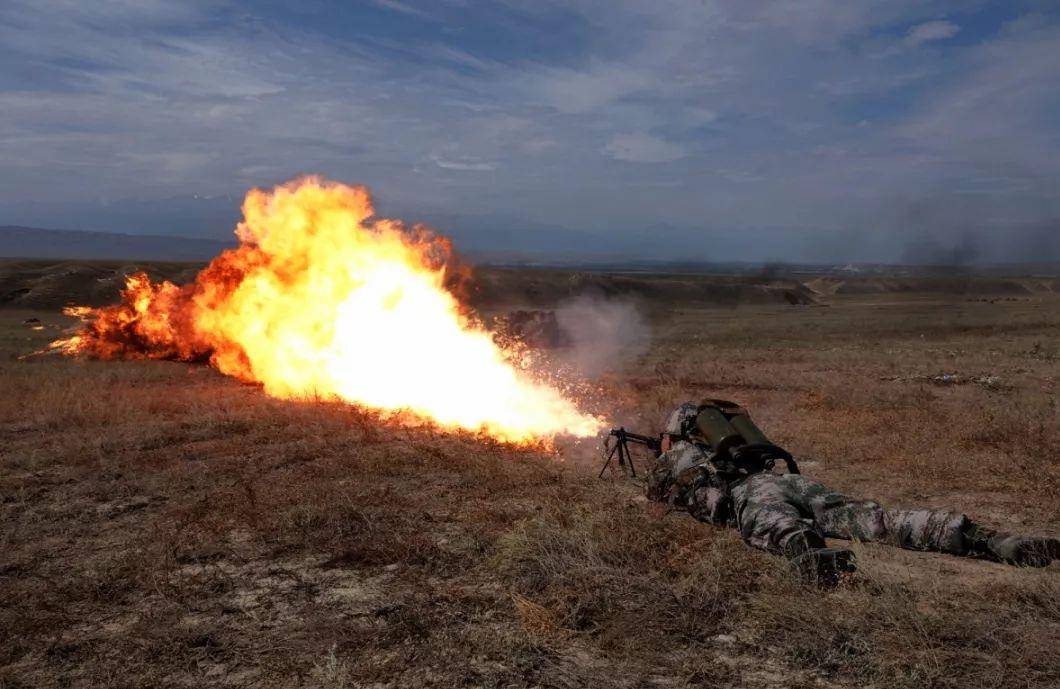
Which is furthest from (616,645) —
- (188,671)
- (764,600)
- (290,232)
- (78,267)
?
(78,267)

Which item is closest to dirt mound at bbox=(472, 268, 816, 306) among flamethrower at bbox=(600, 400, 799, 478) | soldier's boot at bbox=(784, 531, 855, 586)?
flamethrower at bbox=(600, 400, 799, 478)

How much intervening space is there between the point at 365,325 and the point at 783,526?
41.1ft

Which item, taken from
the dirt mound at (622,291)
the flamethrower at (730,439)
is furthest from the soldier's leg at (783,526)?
the dirt mound at (622,291)

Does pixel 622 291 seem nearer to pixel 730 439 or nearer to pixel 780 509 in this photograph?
→ pixel 730 439

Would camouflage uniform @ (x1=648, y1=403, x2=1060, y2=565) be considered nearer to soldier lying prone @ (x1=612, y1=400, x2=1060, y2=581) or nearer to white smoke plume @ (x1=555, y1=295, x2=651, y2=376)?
soldier lying prone @ (x1=612, y1=400, x2=1060, y2=581)

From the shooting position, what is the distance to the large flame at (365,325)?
15.9m

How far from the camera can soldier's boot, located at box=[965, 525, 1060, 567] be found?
7.13 metres

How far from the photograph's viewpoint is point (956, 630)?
602cm

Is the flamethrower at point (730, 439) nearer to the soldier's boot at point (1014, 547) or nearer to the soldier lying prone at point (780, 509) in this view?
the soldier lying prone at point (780, 509)

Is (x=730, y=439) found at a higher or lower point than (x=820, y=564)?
higher

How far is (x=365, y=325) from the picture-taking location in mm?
17625

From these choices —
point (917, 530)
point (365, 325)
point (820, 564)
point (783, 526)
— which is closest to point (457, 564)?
point (783, 526)

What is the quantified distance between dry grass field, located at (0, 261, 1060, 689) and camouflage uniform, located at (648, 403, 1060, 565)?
0.22 m

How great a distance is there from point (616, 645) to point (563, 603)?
735 millimetres
